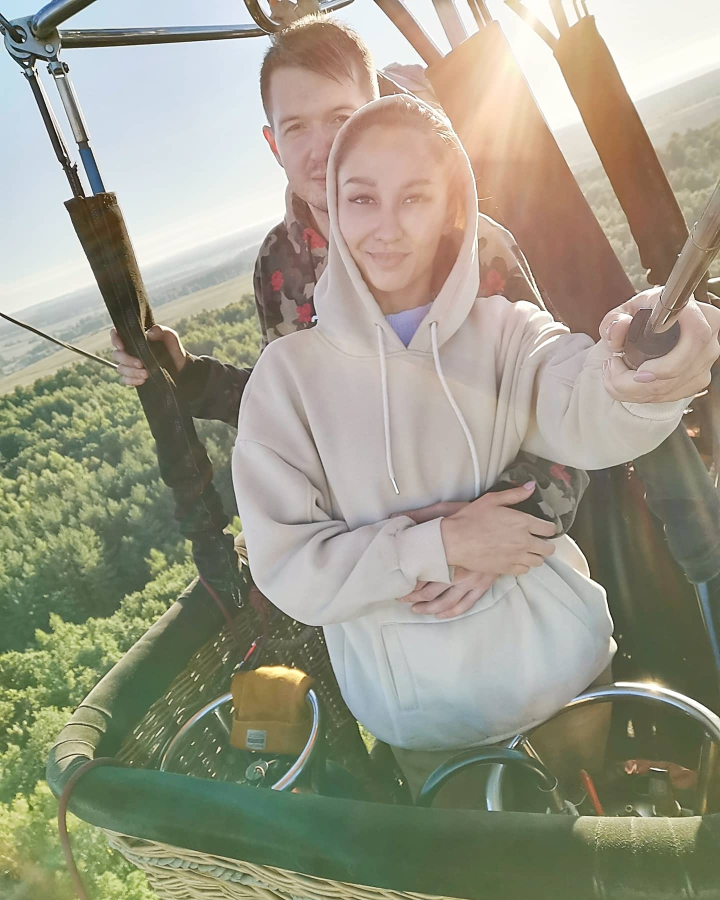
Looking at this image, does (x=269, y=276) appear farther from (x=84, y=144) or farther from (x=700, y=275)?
→ (x=700, y=275)

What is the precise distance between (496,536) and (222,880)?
29 cm

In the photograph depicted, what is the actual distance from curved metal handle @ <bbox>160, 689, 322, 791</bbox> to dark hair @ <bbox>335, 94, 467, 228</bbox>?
0.42 metres

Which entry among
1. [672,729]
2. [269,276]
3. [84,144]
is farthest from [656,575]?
[84,144]

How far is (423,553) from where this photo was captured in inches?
16.1

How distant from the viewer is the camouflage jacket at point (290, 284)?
51 cm

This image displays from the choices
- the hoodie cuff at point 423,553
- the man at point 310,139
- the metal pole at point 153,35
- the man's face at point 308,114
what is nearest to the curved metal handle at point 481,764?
the hoodie cuff at point 423,553

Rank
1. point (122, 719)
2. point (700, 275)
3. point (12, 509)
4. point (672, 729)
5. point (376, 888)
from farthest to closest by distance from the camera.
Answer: point (12, 509), point (122, 719), point (672, 729), point (376, 888), point (700, 275)

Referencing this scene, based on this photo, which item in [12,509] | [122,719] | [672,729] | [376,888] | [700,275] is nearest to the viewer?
[700,275]

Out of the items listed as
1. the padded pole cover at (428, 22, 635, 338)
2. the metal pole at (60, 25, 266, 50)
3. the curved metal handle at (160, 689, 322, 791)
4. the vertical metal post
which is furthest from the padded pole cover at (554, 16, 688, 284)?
the curved metal handle at (160, 689, 322, 791)

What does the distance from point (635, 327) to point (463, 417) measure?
0.16 meters

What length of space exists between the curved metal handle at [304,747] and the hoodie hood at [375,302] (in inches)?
12.1

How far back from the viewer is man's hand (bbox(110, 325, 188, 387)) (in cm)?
55

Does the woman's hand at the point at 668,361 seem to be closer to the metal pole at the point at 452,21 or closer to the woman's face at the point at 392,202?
the woman's face at the point at 392,202

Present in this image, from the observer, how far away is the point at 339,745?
2.03 feet
